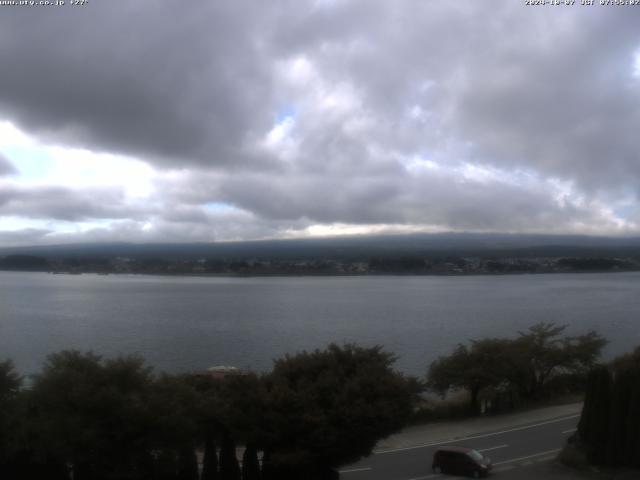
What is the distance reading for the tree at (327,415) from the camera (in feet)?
40.3

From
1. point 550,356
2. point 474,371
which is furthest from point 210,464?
point 550,356

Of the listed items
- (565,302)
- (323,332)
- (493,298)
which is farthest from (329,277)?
(323,332)

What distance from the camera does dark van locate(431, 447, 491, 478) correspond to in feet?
45.5

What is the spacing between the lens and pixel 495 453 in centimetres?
1661

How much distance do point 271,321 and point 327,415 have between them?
4343cm

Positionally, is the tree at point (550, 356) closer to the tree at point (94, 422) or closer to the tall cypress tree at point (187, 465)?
the tall cypress tree at point (187, 465)

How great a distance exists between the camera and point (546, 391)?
1065 inches

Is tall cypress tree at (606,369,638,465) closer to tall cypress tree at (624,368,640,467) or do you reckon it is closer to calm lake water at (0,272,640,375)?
tall cypress tree at (624,368,640,467)

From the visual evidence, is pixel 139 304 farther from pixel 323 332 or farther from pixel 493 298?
pixel 493 298

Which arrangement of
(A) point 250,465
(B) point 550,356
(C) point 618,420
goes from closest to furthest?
(A) point 250,465 < (C) point 618,420 < (B) point 550,356

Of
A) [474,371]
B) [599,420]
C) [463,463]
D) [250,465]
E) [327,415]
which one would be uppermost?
[327,415]

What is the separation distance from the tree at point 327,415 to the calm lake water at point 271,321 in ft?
66.8

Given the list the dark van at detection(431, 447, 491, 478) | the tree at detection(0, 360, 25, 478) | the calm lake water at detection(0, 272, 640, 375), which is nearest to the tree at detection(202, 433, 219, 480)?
the tree at detection(0, 360, 25, 478)

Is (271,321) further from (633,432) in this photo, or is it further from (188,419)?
(188,419)
